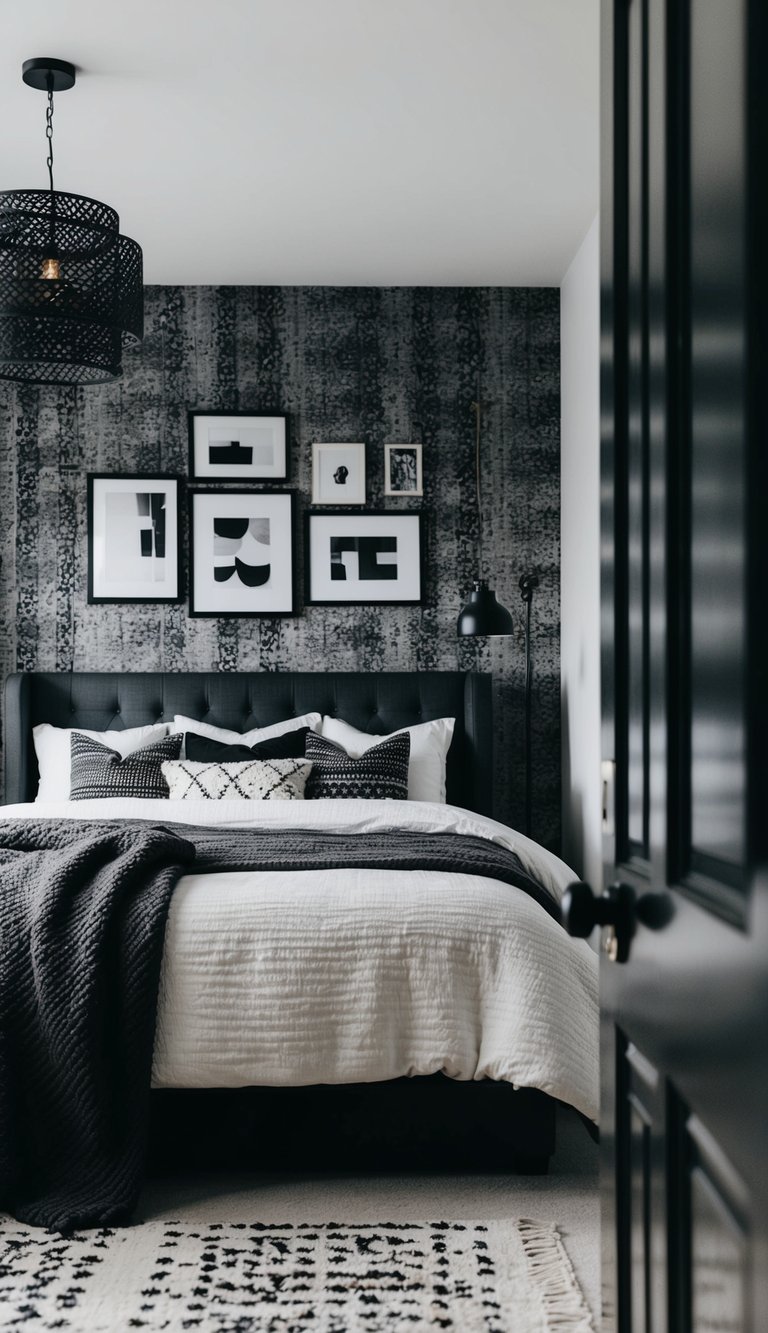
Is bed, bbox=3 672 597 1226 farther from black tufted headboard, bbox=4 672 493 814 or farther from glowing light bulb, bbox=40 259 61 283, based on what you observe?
black tufted headboard, bbox=4 672 493 814

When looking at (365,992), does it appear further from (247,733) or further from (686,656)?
(247,733)

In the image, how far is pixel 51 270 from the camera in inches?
118

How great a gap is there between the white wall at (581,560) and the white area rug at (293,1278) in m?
2.17

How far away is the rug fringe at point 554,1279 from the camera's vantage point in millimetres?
1982

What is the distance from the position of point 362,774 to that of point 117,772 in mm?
917

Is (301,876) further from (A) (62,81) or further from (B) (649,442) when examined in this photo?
(A) (62,81)

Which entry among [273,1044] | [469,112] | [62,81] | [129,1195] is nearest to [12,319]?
[62,81]

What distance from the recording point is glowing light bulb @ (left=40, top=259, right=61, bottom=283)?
9.82 ft

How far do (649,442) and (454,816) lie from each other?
288 centimetres

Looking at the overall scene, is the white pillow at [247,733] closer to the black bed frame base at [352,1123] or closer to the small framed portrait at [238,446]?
the small framed portrait at [238,446]

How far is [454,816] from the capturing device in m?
3.88

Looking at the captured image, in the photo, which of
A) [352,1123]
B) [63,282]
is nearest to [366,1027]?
[352,1123]

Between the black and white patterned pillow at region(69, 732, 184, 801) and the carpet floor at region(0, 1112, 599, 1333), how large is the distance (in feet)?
6.15

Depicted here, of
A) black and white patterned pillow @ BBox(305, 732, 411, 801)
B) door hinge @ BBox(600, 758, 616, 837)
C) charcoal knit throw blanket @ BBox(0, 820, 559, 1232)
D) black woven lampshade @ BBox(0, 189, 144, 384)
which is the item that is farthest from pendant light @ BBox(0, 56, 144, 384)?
door hinge @ BBox(600, 758, 616, 837)
